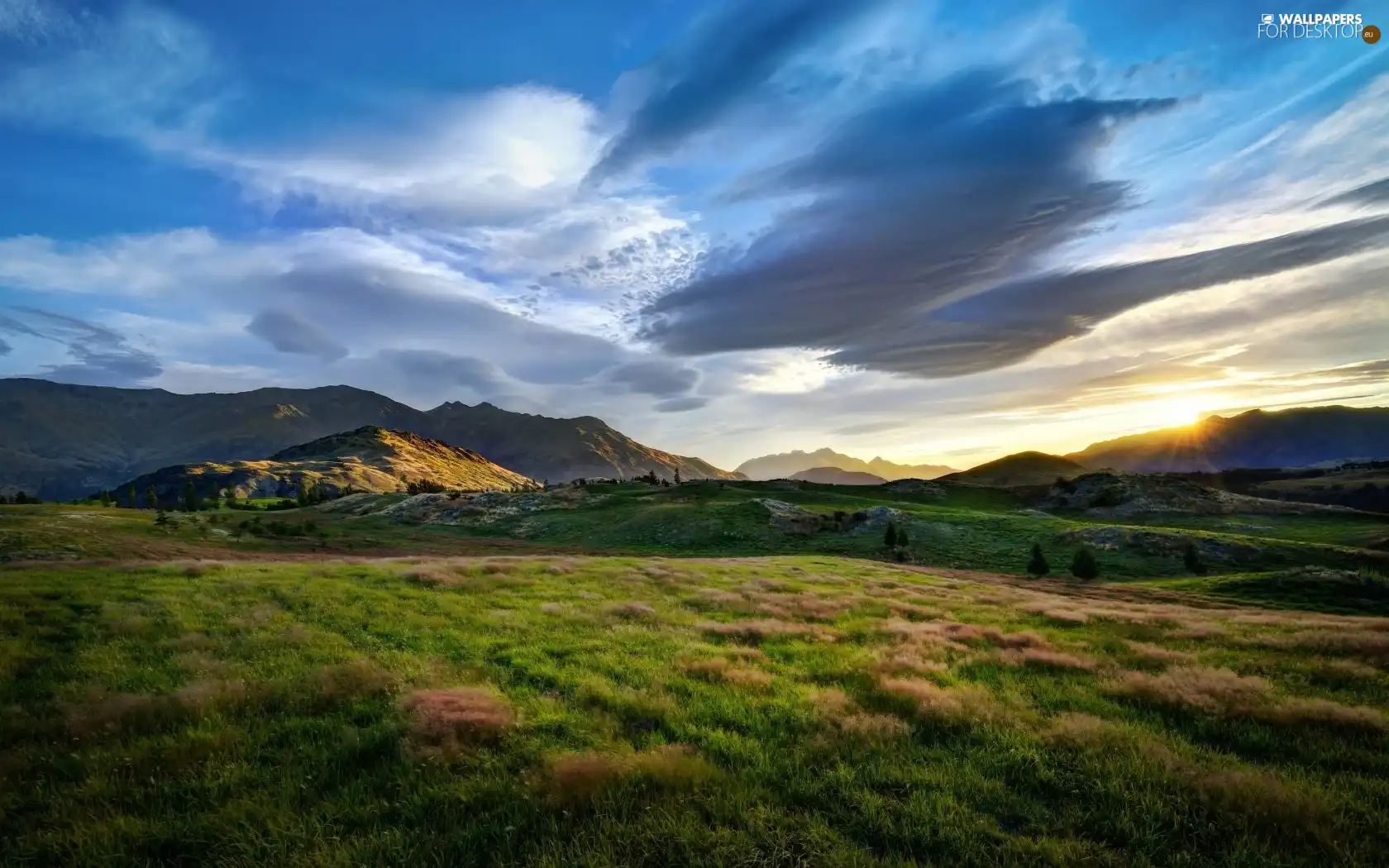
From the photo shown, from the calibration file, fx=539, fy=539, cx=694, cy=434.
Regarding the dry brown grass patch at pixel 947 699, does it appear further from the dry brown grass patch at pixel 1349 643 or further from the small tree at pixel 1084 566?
the small tree at pixel 1084 566

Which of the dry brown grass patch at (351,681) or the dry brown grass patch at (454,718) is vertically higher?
the dry brown grass patch at (454,718)

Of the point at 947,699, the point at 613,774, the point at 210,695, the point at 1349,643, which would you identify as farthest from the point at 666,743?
the point at 1349,643

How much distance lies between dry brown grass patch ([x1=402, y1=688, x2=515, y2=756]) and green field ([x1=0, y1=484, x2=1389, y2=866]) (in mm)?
61

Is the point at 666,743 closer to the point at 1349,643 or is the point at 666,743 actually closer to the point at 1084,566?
the point at 1349,643

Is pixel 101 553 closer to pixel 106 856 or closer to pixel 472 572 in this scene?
pixel 472 572

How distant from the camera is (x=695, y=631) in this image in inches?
658

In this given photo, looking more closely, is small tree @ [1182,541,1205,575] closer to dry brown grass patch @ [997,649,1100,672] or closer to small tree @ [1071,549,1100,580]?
small tree @ [1071,549,1100,580]

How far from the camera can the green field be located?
19.8 ft

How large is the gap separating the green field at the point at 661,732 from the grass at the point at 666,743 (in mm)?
50

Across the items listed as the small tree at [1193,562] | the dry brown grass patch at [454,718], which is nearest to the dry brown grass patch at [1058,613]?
the dry brown grass patch at [454,718]

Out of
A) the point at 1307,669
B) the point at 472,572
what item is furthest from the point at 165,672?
the point at 1307,669

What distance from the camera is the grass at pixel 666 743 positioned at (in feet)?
19.7

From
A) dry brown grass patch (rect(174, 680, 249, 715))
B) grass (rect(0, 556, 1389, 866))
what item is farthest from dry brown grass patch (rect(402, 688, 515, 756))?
dry brown grass patch (rect(174, 680, 249, 715))

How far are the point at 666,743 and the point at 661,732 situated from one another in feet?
2.15
